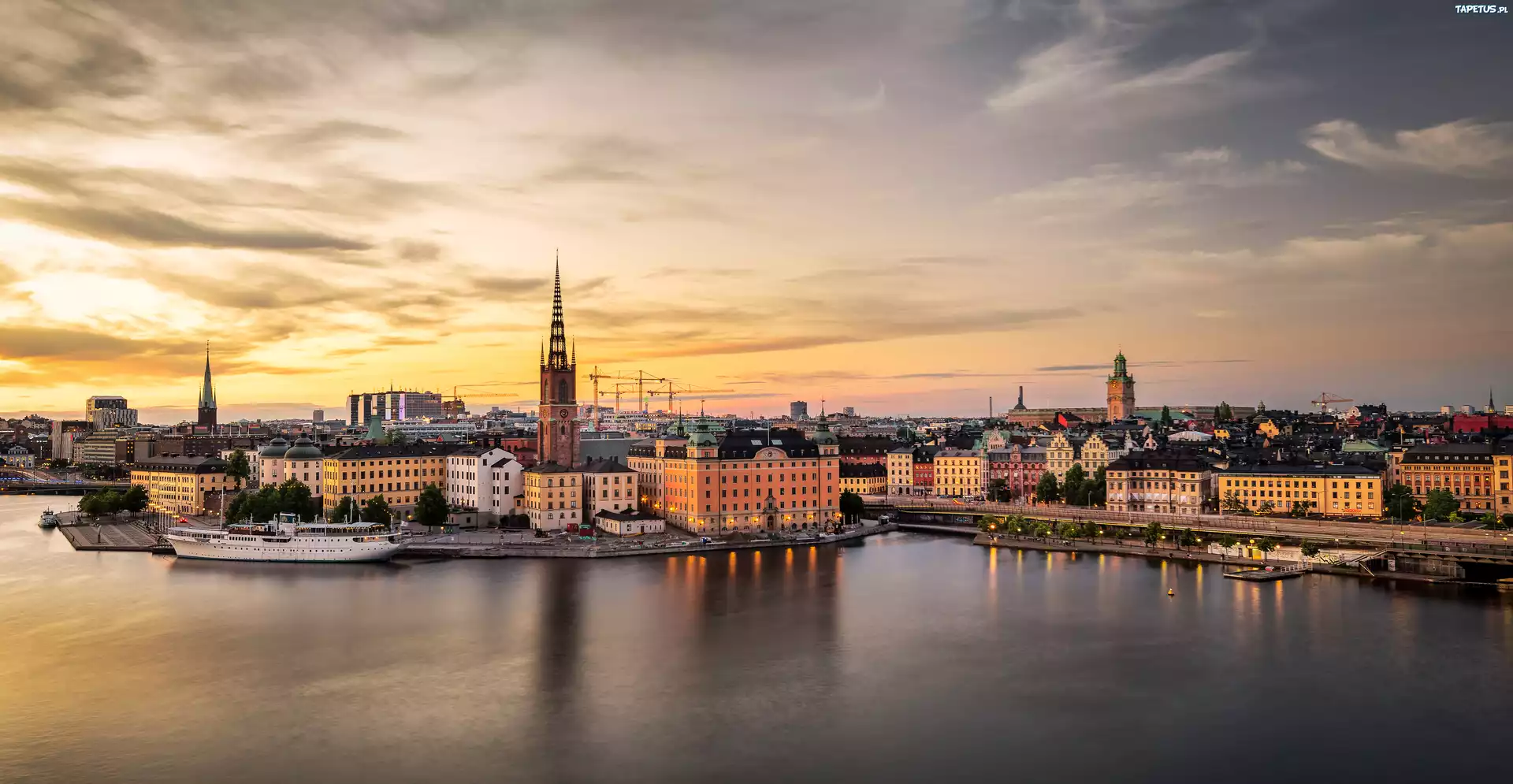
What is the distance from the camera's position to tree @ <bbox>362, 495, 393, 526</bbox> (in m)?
44.5

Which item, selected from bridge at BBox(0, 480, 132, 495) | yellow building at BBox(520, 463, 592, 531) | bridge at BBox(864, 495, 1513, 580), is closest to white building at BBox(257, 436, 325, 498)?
yellow building at BBox(520, 463, 592, 531)

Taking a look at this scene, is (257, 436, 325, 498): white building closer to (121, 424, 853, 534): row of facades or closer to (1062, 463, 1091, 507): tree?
(121, 424, 853, 534): row of facades

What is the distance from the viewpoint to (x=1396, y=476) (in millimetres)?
50125

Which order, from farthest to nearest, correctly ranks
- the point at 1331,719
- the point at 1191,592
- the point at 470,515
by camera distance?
the point at 470,515 < the point at 1191,592 < the point at 1331,719

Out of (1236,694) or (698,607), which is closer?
(1236,694)

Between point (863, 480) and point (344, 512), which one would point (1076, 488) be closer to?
point (863, 480)

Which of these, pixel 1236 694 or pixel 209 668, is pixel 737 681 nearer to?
pixel 1236 694

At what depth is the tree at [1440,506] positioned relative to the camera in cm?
4247

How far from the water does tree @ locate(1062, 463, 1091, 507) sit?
17716 millimetres

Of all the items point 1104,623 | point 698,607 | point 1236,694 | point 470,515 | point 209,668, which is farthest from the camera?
point 470,515

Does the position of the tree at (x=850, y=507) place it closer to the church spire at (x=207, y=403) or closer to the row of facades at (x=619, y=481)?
the row of facades at (x=619, y=481)

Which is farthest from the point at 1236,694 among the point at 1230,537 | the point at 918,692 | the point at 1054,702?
the point at 1230,537

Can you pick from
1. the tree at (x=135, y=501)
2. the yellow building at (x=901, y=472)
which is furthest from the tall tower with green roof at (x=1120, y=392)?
the tree at (x=135, y=501)

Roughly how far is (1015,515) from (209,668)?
110 ft
